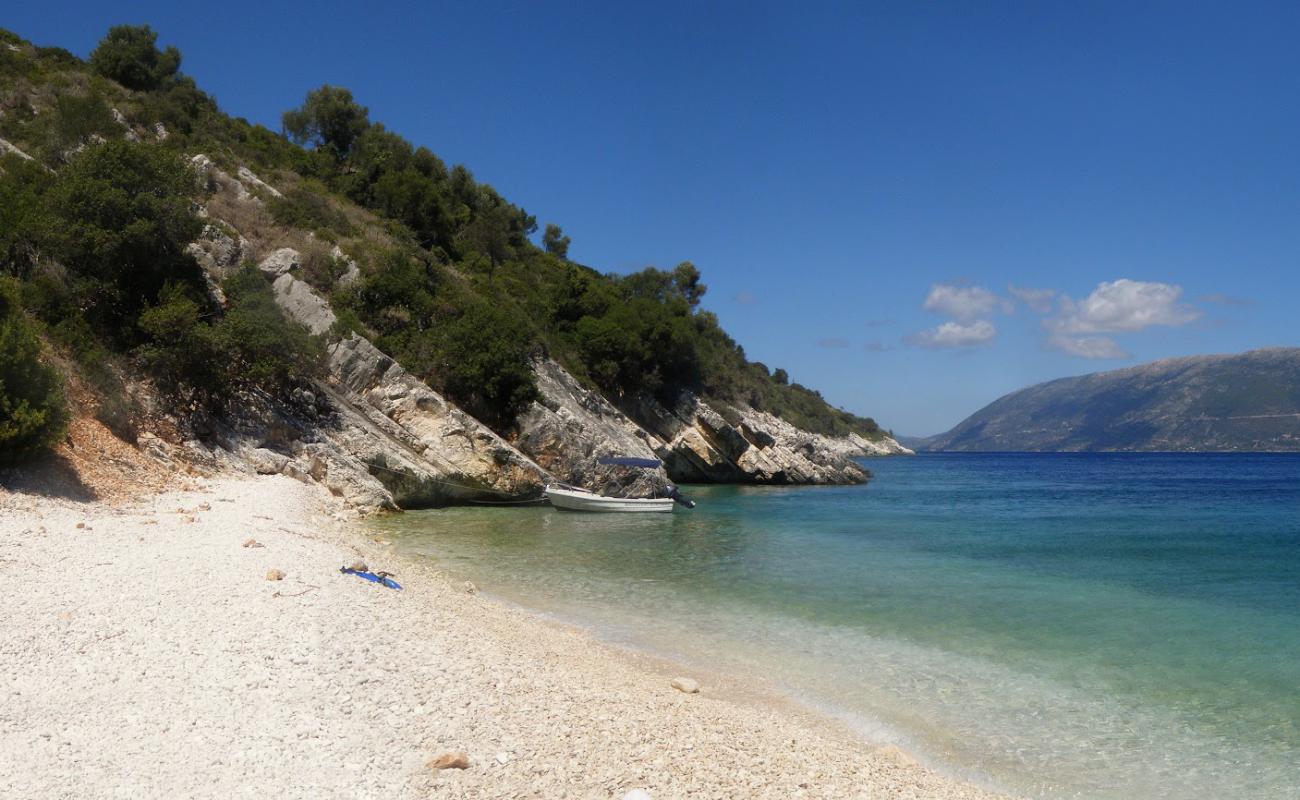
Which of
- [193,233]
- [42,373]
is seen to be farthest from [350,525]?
[193,233]

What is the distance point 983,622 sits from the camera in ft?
46.2

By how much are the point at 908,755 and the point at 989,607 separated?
27.0 feet

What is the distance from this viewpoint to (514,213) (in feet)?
205

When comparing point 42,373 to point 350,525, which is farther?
point 350,525

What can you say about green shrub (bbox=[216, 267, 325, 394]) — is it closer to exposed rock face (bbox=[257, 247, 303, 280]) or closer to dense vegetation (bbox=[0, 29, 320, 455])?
dense vegetation (bbox=[0, 29, 320, 455])

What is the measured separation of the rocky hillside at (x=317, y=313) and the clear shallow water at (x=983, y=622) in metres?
4.33

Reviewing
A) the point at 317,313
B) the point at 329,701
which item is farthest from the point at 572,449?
the point at 329,701

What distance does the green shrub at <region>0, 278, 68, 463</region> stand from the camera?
13203 millimetres

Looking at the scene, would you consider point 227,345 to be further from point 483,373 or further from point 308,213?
point 308,213

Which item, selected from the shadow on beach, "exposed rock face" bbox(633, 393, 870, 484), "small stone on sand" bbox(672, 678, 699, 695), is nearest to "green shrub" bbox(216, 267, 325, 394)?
the shadow on beach

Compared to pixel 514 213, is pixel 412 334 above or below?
below

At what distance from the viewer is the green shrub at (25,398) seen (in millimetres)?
13203

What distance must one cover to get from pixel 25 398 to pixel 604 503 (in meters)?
20.3

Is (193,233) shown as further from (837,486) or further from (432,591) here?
(837,486)
